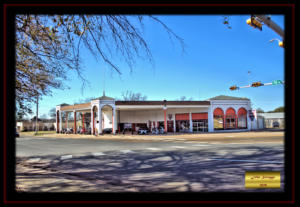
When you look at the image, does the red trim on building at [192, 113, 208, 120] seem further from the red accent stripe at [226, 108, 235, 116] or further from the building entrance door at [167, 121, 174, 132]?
the building entrance door at [167, 121, 174, 132]

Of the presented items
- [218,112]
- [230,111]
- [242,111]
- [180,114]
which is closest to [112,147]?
[180,114]

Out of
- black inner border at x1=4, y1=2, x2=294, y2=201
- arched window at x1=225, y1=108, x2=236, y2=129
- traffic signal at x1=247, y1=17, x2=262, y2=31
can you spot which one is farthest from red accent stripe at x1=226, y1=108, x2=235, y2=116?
black inner border at x1=4, y1=2, x2=294, y2=201

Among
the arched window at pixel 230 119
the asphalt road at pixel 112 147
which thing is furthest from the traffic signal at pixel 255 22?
the arched window at pixel 230 119

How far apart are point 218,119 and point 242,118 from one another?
16.0 ft

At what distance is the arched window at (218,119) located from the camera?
3947 cm

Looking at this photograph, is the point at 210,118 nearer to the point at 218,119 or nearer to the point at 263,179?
the point at 218,119

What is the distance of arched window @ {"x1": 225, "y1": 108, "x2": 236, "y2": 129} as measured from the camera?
40.1 meters

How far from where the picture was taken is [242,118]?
135ft

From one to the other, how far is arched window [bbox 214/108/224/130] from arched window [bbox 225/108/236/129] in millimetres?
957

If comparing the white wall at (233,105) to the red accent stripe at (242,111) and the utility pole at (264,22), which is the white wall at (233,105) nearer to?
the red accent stripe at (242,111)
